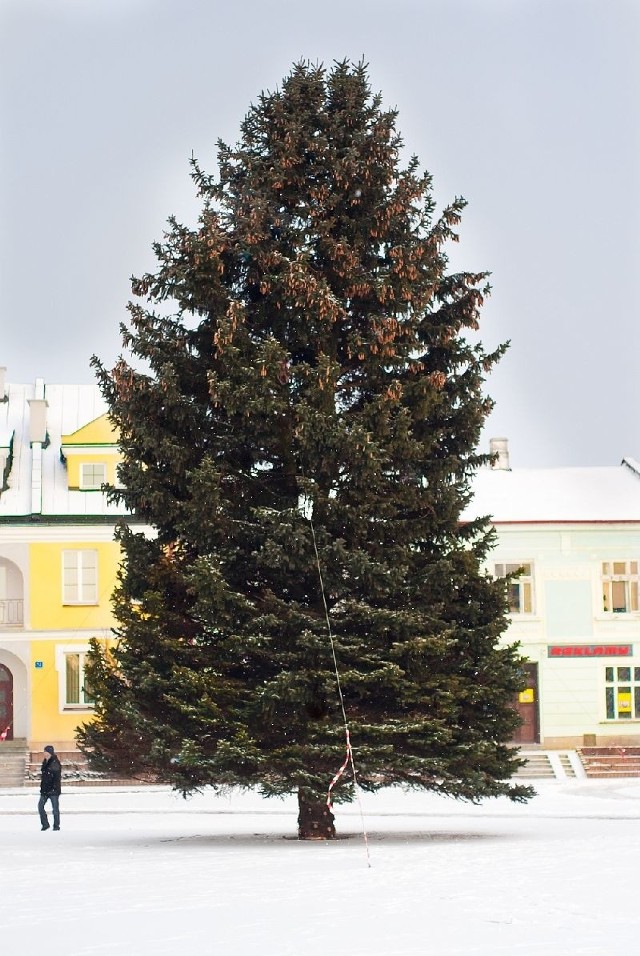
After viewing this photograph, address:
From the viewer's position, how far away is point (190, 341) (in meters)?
22.1

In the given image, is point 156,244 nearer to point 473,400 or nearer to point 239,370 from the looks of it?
point 239,370

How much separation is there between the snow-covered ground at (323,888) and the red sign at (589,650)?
16.5m

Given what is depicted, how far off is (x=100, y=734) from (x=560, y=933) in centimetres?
1004

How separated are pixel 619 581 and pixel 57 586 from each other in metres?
16.0

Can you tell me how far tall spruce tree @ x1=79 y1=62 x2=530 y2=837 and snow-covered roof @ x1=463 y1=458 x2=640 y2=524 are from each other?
71.6 ft

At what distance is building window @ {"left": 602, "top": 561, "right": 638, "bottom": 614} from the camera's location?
44781mm

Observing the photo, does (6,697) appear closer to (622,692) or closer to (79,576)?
(79,576)

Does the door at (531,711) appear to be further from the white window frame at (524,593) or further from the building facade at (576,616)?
the white window frame at (524,593)

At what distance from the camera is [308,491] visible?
20656mm

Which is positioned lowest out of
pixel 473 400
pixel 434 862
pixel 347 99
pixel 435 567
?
pixel 434 862

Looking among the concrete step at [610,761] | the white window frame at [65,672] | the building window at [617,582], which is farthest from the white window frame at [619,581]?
the white window frame at [65,672]

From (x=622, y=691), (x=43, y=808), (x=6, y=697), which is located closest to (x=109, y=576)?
(x=6, y=697)

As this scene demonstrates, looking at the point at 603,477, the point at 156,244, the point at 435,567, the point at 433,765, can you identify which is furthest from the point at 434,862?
the point at 603,477

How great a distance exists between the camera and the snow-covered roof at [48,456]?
4262cm
